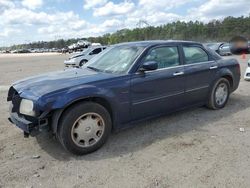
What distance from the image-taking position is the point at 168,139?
4594 mm

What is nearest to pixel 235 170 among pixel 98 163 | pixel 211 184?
pixel 211 184

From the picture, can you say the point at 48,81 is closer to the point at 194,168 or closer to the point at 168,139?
the point at 168,139

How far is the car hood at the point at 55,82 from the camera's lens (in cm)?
397

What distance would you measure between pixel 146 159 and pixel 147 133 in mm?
971

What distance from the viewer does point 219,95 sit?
243 inches

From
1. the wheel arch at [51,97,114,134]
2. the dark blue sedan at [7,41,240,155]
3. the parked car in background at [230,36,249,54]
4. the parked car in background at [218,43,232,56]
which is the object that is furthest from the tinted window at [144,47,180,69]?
the parked car in background at [218,43,232,56]

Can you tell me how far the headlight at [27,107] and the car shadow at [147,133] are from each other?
71 centimetres

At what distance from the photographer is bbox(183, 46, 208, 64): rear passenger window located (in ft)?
18.1

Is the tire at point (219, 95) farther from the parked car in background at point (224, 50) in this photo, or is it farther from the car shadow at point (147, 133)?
the parked car in background at point (224, 50)

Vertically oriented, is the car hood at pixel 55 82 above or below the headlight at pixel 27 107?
above

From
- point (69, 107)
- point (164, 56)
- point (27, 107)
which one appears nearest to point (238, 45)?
point (164, 56)

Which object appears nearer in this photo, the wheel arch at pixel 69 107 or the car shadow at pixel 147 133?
the wheel arch at pixel 69 107

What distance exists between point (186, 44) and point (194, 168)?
275 centimetres

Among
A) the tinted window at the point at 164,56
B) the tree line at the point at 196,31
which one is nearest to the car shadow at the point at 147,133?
the tinted window at the point at 164,56
